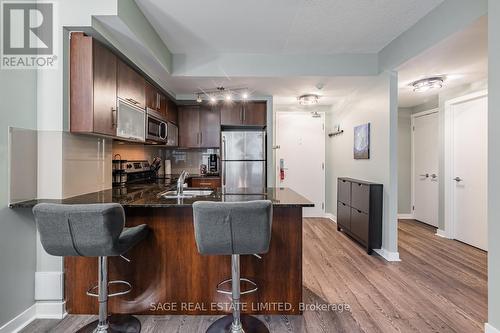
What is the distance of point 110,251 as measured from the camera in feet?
4.79

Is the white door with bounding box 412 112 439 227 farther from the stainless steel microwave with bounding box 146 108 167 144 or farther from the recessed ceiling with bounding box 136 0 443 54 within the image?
the stainless steel microwave with bounding box 146 108 167 144

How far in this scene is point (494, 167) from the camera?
1.59 m

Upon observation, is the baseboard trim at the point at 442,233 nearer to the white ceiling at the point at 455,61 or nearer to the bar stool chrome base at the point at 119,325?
the white ceiling at the point at 455,61

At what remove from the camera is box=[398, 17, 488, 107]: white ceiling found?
2.18 meters

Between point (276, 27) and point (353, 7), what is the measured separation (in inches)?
29.2

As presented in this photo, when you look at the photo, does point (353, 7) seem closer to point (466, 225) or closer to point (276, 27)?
point (276, 27)

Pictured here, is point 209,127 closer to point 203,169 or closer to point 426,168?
point 203,169

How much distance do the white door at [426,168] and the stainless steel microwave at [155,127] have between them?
461cm

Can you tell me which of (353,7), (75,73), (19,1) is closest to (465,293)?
(353,7)

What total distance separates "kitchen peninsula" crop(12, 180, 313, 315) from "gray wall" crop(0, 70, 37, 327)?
10.2 inches

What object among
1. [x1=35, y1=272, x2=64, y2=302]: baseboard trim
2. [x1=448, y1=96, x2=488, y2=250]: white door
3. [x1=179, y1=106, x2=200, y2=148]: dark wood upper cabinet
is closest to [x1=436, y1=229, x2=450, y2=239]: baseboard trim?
[x1=448, y1=96, x2=488, y2=250]: white door

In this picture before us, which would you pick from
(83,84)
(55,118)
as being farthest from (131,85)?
(55,118)

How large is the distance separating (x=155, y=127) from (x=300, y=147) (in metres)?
2.92

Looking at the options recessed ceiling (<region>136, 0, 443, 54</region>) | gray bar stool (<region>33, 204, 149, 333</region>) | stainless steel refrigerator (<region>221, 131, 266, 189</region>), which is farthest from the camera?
stainless steel refrigerator (<region>221, 131, 266, 189</region>)
